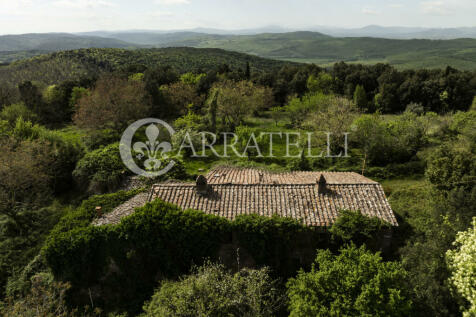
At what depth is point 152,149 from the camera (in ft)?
92.0

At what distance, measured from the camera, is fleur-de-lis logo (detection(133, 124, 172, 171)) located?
22.0m

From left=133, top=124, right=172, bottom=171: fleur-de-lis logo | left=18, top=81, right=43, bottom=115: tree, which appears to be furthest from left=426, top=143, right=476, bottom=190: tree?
left=18, top=81, right=43, bottom=115: tree

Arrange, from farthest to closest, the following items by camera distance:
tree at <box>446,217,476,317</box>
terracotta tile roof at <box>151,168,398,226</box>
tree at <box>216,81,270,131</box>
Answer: tree at <box>216,81,270,131</box> → terracotta tile roof at <box>151,168,398,226</box> → tree at <box>446,217,476,317</box>

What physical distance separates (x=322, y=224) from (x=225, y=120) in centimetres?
2904

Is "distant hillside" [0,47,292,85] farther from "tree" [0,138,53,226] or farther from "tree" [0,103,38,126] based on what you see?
"tree" [0,138,53,226]

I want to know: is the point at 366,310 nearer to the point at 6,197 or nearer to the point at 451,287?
the point at 451,287

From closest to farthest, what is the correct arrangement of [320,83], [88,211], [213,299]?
1. [213,299]
2. [88,211]
3. [320,83]

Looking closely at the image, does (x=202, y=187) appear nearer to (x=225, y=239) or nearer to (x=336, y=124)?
(x=225, y=239)

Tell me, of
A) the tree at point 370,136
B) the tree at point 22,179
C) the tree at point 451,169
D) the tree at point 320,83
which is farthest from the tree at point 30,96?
the tree at point 451,169

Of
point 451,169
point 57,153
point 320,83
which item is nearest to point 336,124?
point 451,169

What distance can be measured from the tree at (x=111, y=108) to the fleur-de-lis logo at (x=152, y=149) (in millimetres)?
4803

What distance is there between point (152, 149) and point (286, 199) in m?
18.3

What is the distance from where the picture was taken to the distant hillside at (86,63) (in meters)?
62.7

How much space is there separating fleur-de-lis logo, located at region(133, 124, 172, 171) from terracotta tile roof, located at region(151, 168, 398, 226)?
805cm
